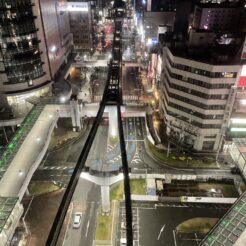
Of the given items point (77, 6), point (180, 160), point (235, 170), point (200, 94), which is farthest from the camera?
point (77, 6)

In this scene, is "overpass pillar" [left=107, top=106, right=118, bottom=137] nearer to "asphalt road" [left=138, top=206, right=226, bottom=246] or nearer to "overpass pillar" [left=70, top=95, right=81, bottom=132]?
"overpass pillar" [left=70, top=95, right=81, bottom=132]

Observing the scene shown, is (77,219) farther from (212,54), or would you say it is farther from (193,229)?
(212,54)

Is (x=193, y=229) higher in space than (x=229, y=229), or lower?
lower

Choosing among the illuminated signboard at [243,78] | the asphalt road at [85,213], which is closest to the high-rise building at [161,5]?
the illuminated signboard at [243,78]

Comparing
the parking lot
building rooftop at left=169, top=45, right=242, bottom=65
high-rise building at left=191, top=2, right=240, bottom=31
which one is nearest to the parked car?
the parking lot

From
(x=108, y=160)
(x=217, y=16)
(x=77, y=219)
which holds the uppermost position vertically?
(x=217, y=16)

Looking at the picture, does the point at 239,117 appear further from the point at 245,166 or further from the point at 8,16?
the point at 8,16

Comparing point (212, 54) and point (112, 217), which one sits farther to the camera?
point (212, 54)

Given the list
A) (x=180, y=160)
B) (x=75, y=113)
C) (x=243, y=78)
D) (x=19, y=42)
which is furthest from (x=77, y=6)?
(x=180, y=160)
